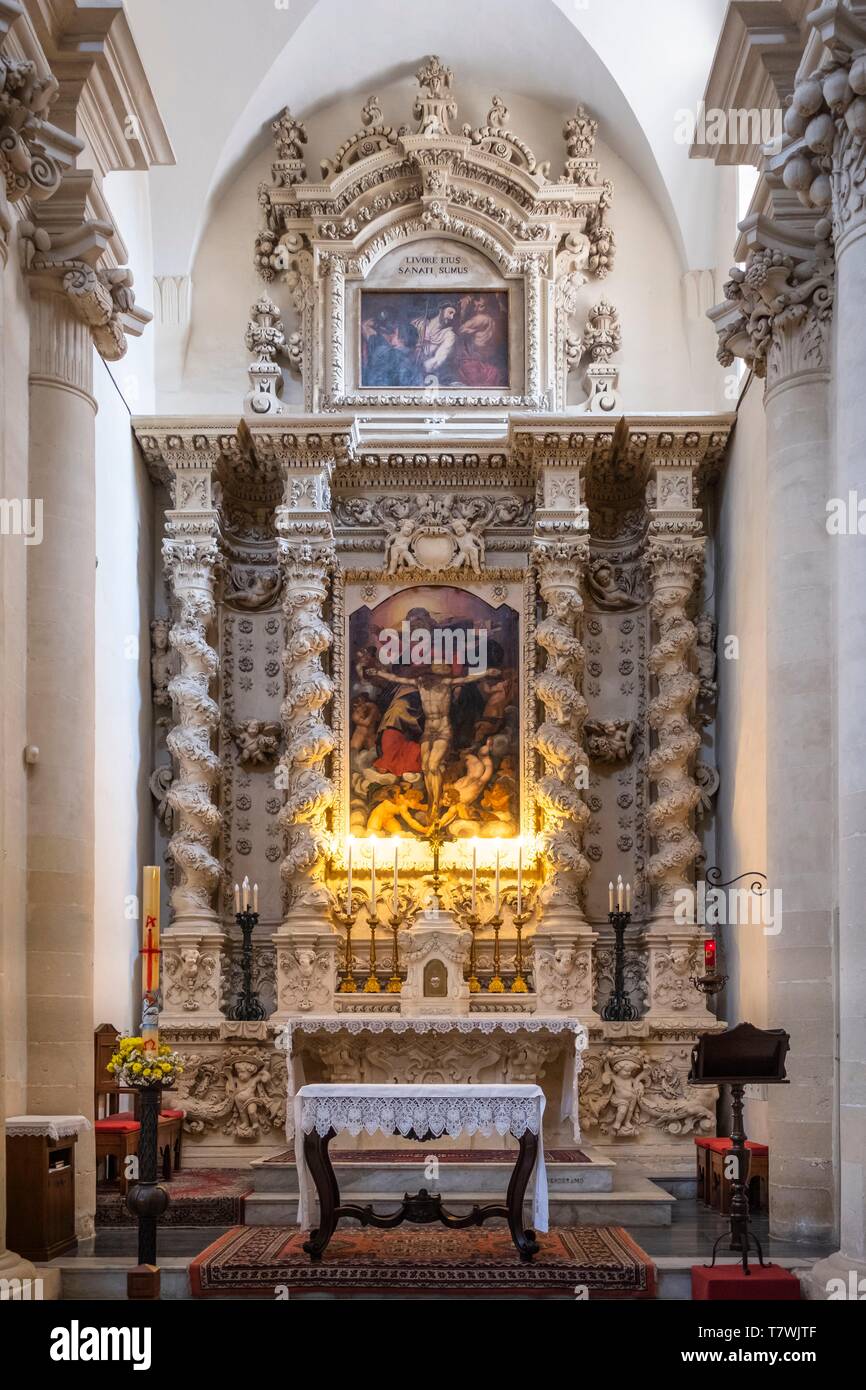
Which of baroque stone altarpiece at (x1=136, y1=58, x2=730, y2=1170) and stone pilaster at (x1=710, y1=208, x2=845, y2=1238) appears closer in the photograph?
stone pilaster at (x1=710, y1=208, x2=845, y2=1238)

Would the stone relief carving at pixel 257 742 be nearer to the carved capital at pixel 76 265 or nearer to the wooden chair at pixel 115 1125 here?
the wooden chair at pixel 115 1125

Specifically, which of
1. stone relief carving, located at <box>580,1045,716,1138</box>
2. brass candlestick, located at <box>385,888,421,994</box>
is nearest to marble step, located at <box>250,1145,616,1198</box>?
stone relief carving, located at <box>580,1045,716,1138</box>

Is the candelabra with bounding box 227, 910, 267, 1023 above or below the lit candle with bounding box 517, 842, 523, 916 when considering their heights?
below

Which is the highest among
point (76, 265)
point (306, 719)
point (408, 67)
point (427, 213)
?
point (408, 67)

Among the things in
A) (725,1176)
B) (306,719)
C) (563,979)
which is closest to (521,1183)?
(725,1176)

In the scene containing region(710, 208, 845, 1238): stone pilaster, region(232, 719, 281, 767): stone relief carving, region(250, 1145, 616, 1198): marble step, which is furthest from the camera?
region(232, 719, 281, 767): stone relief carving

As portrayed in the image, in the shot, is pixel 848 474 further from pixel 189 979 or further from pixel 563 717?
pixel 189 979

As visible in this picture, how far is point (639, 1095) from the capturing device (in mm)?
15000

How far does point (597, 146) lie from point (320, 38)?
2861 millimetres

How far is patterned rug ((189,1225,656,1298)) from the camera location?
970 cm

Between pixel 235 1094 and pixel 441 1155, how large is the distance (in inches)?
121

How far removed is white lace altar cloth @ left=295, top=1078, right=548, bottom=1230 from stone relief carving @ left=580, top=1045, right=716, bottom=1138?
4.49m

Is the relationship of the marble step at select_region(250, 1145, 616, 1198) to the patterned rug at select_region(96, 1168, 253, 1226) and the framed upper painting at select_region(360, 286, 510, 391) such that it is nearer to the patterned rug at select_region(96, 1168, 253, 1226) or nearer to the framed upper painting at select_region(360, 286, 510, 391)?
the patterned rug at select_region(96, 1168, 253, 1226)
